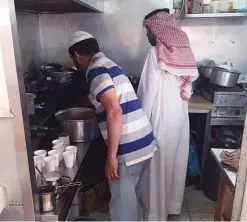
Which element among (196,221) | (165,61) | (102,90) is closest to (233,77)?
(165,61)

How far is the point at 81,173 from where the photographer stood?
1680 mm

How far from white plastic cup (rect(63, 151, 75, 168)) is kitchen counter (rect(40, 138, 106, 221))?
0.02 meters

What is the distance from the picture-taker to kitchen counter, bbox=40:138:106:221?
0.86m

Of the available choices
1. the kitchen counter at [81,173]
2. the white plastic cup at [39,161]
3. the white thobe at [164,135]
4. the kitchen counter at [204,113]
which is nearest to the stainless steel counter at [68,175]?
the kitchen counter at [81,173]

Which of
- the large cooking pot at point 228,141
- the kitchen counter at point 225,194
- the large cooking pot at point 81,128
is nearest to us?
the kitchen counter at point 225,194

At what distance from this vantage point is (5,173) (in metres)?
0.58

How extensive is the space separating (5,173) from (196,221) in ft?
4.86

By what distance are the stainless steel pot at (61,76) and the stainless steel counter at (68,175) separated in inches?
31.5

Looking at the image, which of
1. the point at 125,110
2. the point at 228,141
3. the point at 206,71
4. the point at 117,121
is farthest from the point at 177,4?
the point at 117,121

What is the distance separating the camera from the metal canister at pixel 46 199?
81 cm

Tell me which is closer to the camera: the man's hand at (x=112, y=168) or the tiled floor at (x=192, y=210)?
the man's hand at (x=112, y=168)

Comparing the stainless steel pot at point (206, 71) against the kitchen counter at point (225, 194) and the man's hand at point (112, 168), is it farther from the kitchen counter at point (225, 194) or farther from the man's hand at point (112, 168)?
the man's hand at point (112, 168)

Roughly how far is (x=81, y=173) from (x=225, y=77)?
134 cm

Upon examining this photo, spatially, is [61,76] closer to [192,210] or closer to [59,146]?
[59,146]
